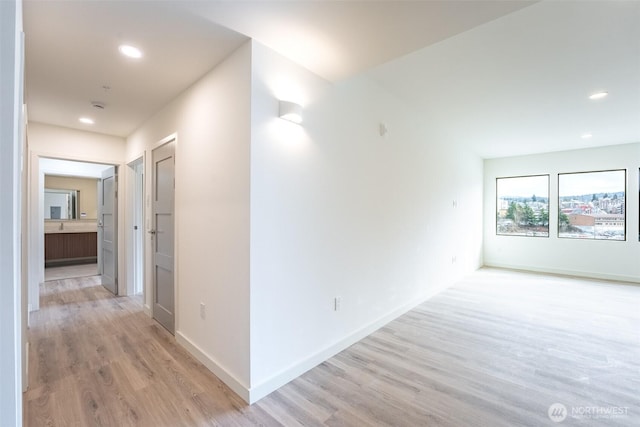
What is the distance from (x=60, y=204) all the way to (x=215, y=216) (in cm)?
761

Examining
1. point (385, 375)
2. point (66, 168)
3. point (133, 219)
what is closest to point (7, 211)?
point (385, 375)

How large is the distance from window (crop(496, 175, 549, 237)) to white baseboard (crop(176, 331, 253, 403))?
6892 mm

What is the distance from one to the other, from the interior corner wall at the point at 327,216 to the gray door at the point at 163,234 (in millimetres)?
1464

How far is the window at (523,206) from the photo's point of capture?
6.35m

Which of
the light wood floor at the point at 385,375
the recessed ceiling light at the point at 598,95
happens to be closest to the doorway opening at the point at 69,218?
the light wood floor at the point at 385,375

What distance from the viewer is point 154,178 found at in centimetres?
344

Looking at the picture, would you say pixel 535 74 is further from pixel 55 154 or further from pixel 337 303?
pixel 55 154

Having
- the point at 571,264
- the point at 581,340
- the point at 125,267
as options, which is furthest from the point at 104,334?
the point at 571,264

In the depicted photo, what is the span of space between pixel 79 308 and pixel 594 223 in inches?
357

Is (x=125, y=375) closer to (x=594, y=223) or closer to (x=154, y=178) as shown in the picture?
(x=154, y=178)

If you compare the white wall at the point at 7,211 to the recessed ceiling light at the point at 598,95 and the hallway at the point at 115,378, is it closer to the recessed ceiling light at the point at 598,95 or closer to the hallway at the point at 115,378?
the hallway at the point at 115,378

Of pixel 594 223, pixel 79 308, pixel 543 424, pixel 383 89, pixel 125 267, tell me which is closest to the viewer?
pixel 543 424

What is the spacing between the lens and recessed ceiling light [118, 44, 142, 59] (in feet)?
6.86

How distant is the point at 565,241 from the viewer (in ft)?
19.8
